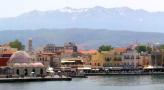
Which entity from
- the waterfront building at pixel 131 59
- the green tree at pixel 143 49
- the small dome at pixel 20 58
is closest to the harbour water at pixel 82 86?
the small dome at pixel 20 58

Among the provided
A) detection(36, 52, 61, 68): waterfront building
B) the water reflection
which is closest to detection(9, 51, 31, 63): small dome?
the water reflection

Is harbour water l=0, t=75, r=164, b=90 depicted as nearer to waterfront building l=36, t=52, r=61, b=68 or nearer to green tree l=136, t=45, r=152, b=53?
waterfront building l=36, t=52, r=61, b=68

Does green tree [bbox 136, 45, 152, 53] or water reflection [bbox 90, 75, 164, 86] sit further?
green tree [bbox 136, 45, 152, 53]

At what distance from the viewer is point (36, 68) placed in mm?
87500

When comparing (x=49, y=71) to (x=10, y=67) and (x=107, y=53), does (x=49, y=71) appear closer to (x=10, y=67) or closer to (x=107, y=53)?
(x=10, y=67)

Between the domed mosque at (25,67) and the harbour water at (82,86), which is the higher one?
the domed mosque at (25,67)

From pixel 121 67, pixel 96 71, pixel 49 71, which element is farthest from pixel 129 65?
pixel 49 71

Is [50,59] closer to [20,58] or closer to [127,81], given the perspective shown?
[20,58]

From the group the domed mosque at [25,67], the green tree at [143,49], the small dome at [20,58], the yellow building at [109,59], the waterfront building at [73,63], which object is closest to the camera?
the domed mosque at [25,67]

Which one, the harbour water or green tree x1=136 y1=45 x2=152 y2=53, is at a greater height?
green tree x1=136 y1=45 x2=152 y2=53

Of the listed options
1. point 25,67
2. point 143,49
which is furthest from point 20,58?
point 143,49

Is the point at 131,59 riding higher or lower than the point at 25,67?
lower

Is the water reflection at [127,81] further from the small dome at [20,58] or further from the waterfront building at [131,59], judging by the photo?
the waterfront building at [131,59]

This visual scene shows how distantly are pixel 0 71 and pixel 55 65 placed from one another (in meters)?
33.9
